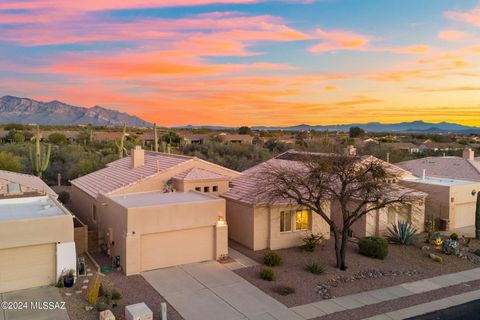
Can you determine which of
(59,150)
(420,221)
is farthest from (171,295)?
(59,150)

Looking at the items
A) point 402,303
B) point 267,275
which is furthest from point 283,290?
point 402,303

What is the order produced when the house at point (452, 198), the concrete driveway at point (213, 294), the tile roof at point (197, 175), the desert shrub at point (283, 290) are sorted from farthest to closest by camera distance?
the house at point (452, 198) < the tile roof at point (197, 175) < the desert shrub at point (283, 290) < the concrete driveway at point (213, 294)

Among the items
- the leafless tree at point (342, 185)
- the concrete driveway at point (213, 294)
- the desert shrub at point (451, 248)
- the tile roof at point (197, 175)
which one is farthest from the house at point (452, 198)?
the concrete driveway at point (213, 294)

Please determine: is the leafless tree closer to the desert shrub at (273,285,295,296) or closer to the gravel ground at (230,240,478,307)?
the gravel ground at (230,240,478,307)

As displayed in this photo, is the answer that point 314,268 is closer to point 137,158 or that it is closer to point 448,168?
point 137,158

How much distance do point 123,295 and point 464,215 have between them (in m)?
23.0

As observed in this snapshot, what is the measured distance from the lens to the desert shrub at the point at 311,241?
69.5 feet

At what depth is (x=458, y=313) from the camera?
14.7 meters

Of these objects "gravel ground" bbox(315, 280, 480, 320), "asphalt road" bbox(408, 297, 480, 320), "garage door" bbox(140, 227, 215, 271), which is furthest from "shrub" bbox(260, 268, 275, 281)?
"asphalt road" bbox(408, 297, 480, 320)

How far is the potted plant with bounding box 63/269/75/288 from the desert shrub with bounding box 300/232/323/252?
1096 centimetres

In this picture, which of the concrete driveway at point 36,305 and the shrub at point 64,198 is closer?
the concrete driveway at point 36,305

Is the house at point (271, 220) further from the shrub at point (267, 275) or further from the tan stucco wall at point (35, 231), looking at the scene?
the tan stucco wall at point (35, 231)

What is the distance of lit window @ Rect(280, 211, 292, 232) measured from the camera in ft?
71.4

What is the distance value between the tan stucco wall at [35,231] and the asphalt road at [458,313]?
1311cm
